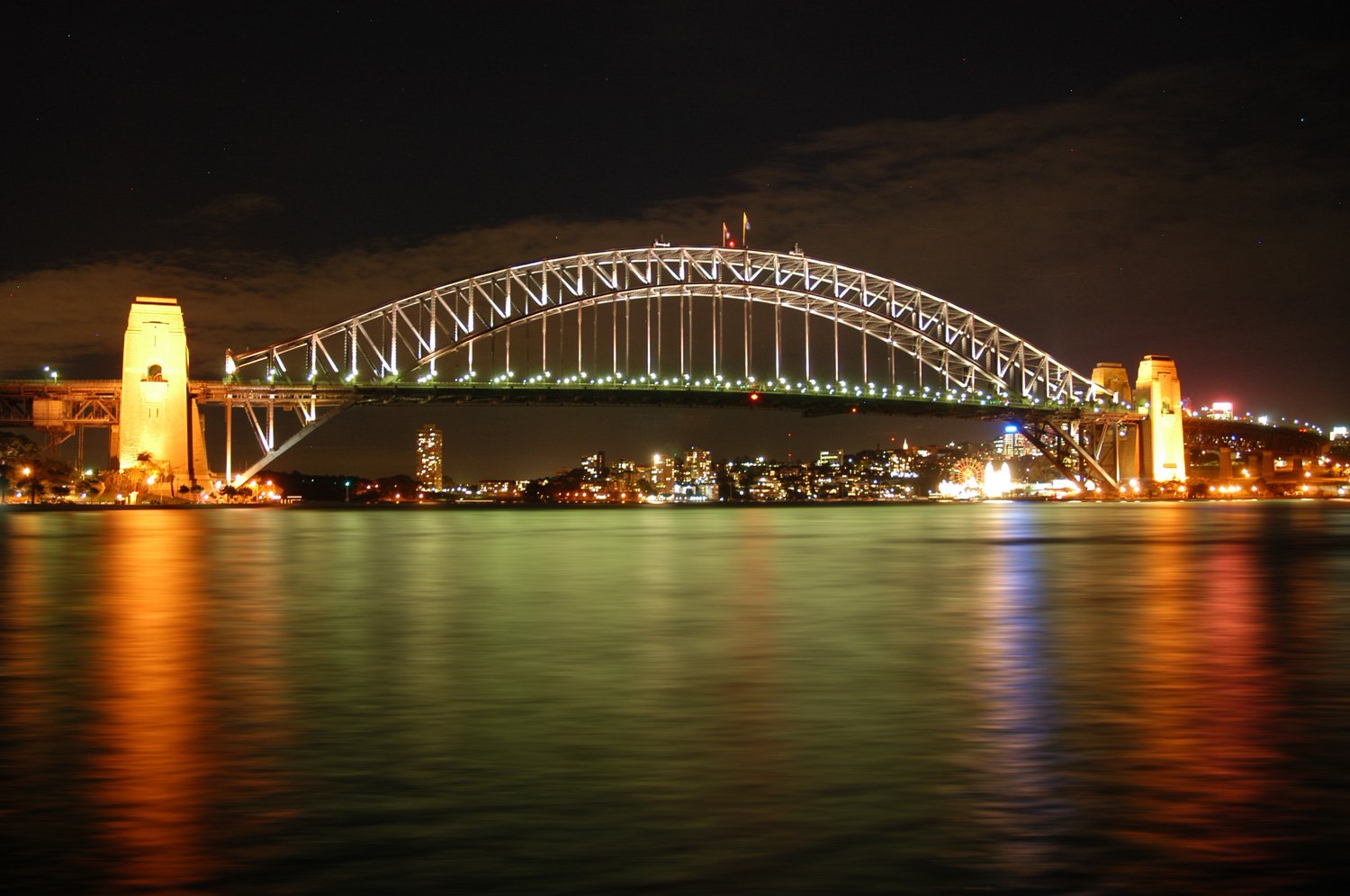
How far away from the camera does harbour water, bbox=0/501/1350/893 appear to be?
13.0 ft

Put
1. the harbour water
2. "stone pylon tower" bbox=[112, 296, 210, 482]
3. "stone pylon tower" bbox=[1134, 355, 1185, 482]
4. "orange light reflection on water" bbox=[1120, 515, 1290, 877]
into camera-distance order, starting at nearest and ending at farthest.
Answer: the harbour water < "orange light reflection on water" bbox=[1120, 515, 1290, 877] < "stone pylon tower" bbox=[112, 296, 210, 482] < "stone pylon tower" bbox=[1134, 355, 1185, 482]

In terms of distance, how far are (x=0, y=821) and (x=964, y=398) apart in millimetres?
78057

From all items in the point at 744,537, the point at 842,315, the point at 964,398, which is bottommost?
the point at 744,537

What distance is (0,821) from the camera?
171 inches

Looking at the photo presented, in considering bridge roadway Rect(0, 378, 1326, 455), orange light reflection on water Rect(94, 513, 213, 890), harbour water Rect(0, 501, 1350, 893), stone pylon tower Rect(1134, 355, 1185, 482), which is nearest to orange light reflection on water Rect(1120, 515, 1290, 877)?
harbour water Rect(0, 501, 1350, 893)

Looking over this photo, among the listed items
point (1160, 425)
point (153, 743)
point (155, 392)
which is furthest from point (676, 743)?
point (1160, 425)

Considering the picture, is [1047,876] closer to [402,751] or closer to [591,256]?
[402,751]

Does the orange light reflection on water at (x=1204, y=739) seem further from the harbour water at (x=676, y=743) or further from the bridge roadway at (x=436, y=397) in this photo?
the bridge roadway at (x=436, y=397)

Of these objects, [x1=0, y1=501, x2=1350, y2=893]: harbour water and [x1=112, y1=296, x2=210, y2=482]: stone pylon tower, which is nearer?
[x1=0, y1=501, x2=1350, y2=893]: harbour water

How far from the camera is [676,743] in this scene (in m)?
5.80

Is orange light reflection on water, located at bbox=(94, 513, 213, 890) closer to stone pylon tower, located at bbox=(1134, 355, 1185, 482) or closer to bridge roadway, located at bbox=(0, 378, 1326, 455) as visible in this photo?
bridge roadway, located at bbox=(0, 378, 1326, 455)

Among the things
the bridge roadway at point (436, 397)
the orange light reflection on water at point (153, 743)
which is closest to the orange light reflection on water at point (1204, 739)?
the orange light reflection on water at point (153, 743)

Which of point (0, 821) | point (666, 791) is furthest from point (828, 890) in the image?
point (0, 821)

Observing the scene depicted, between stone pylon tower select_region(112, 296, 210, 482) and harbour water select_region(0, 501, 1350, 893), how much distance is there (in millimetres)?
50937
